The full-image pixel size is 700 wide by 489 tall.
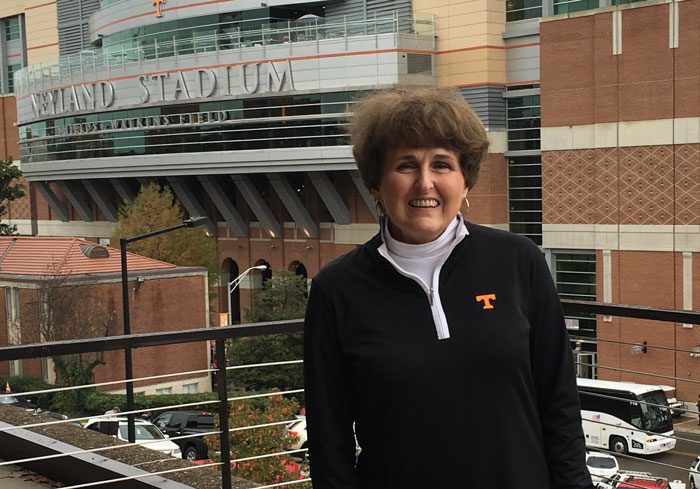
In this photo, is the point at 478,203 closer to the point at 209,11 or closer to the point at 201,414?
the point at 209,11

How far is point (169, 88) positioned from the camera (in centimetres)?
5662

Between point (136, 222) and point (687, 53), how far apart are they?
2435 cm

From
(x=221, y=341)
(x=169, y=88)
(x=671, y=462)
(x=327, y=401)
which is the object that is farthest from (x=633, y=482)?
Result: (x=169, y=88)

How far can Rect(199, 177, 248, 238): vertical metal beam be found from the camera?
195 feet

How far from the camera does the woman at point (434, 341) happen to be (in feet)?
9.62

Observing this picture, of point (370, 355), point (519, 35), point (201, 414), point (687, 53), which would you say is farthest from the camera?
point (519, 35)

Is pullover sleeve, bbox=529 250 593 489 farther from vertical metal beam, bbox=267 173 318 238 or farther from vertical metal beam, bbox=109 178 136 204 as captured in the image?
vertical metal beam, bbox=109 178 136 204

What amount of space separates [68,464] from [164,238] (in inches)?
1730

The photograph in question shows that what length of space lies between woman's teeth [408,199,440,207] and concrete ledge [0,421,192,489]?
2961 mm

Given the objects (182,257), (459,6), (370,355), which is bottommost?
(182,257)

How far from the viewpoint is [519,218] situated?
165ft

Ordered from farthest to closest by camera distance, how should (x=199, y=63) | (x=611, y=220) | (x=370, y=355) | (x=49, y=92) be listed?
(x=49, y=92), (x=199, y=63), (x=611, y=220), (x=370, y=355)

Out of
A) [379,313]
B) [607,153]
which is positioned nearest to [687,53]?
[607,153]

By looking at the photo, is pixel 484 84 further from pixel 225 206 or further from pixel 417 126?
pixel 417 126
